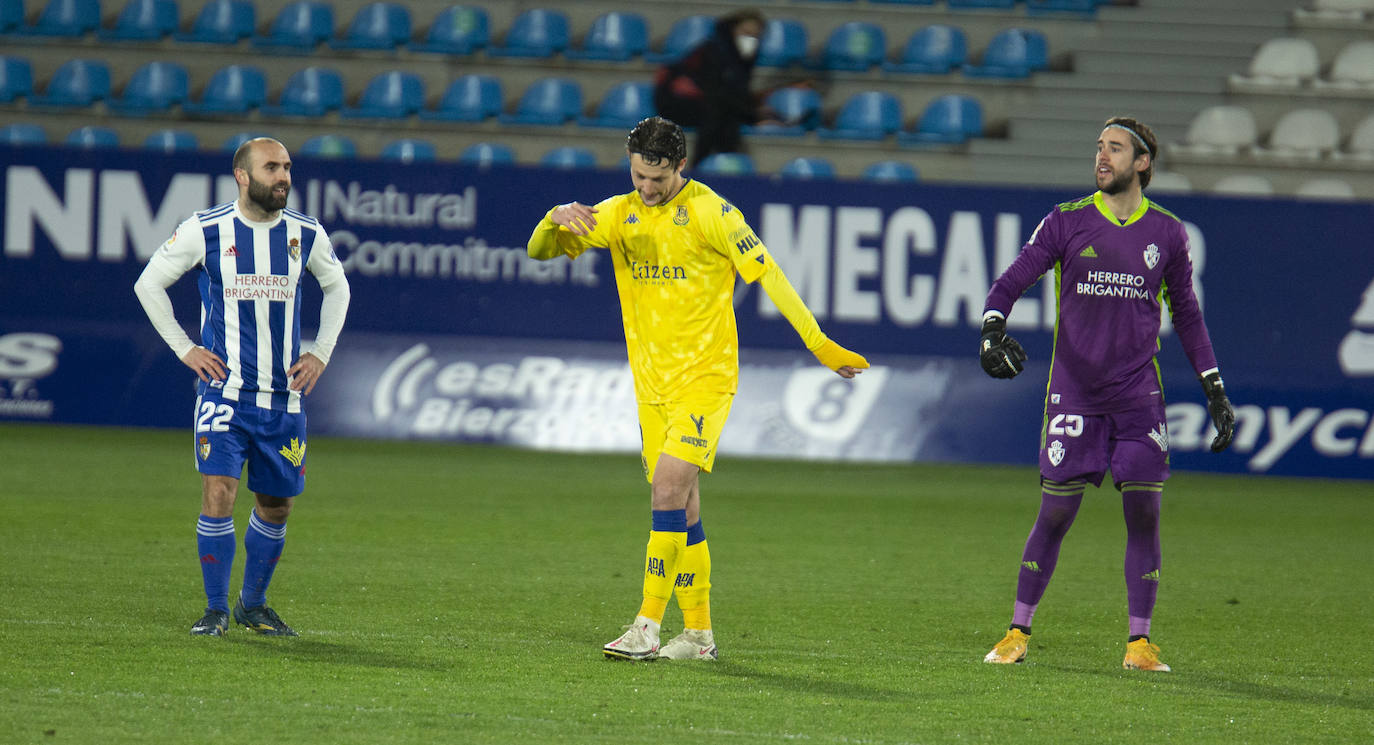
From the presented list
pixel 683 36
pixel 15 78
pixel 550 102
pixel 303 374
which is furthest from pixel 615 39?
pixel 303 374

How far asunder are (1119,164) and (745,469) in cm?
739

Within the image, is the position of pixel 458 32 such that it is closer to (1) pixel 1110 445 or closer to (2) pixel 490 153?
(2) pixel 490 153

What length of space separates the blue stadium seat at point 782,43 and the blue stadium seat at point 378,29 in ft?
13.2

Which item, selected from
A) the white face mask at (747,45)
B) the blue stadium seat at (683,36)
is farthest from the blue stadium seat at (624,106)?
the white face mask at (747,45)

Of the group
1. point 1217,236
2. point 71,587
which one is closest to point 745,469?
point 1217,236

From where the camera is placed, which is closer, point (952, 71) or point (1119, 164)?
point (1119, 164)

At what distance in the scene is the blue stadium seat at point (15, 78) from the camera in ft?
58.7

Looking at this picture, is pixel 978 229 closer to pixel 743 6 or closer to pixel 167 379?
pixel 743 6

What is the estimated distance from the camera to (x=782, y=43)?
60.2 feet

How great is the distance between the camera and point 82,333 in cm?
1442

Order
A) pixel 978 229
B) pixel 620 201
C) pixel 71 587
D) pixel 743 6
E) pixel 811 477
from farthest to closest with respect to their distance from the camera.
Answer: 1. pixel 743 6
2. pixel 978 229
3. pixel 811 477
4. pixel 71 587
5. pixel 620 201

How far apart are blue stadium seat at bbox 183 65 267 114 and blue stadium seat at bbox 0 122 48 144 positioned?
1464 millimetres

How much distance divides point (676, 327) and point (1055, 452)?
1.54 meters

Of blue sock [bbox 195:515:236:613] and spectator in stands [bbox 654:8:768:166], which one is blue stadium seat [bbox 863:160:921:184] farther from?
blue sock [bbox 195:515:236:613]
